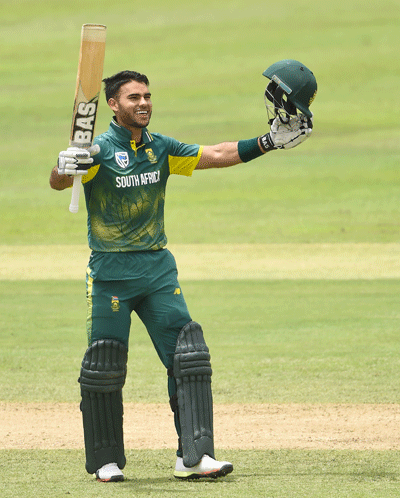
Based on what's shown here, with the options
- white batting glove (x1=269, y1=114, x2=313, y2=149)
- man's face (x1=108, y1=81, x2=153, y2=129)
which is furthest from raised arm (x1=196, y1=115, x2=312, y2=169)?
man's face (x1=108, y1=81, x2=153, y2=129)

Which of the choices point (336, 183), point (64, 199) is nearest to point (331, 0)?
point (336, 183)

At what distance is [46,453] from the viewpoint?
238 inches

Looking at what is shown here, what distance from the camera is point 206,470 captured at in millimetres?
5156

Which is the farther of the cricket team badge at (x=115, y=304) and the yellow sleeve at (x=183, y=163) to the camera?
the yellow sleeve at (x=183, y=163)

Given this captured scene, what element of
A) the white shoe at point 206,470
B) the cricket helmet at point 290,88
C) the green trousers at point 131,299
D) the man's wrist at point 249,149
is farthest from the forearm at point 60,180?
the white shoe at point 206,470

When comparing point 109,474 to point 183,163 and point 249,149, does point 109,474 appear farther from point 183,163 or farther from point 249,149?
point 249,149

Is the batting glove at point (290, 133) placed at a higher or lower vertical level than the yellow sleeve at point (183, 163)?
higher

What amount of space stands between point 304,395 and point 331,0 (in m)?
45.1

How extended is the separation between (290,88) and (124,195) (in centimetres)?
105

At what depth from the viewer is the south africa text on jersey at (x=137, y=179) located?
17.5ft

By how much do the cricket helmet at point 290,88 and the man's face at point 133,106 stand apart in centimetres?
66

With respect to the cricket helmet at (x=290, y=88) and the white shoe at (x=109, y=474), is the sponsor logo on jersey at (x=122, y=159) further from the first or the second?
the white shoe at (x=109, y=474)

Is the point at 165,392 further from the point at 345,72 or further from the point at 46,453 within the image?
the point at 345,72

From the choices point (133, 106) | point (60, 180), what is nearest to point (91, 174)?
point (60, 180)
